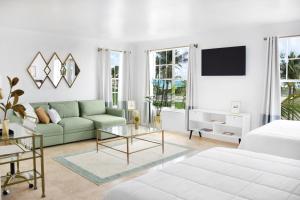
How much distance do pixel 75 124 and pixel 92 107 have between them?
1021 mm

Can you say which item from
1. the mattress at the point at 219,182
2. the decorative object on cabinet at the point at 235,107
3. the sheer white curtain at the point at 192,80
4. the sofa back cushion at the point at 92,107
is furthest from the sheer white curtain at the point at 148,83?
the mattress at the point at 219,182

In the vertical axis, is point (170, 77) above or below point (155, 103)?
above

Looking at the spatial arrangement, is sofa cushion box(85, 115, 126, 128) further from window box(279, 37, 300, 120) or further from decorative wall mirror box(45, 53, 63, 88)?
window box(279, 37, 300, 120)

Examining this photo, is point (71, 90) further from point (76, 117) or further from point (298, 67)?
point (298, 67)

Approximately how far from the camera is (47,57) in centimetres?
585

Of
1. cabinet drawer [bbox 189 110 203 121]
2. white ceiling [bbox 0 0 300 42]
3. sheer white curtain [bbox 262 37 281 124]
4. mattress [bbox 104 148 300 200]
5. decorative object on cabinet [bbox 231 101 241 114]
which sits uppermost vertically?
white ceiling [bbox 0 0 300 42]

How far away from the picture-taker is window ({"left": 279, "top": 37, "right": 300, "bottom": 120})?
4.84 metres

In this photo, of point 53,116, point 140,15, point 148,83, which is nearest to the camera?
point 140,15

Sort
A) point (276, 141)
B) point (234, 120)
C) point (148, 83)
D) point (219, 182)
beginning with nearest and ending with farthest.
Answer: point (219, 182) < point (276, 141) < point (234, 120) < point (148, 83)

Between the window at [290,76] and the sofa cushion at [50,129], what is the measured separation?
14.6 feet

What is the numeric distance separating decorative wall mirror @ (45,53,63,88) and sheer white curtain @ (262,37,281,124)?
14.9 feet

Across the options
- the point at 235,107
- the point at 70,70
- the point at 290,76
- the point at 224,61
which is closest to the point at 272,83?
the point at 290,76

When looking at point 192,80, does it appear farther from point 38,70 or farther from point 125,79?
point 38,70

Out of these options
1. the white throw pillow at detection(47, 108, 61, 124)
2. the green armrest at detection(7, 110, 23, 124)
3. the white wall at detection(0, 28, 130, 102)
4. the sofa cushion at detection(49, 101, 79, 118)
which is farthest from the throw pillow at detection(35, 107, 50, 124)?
the white wall at detection(0, 28, 130, 102)
